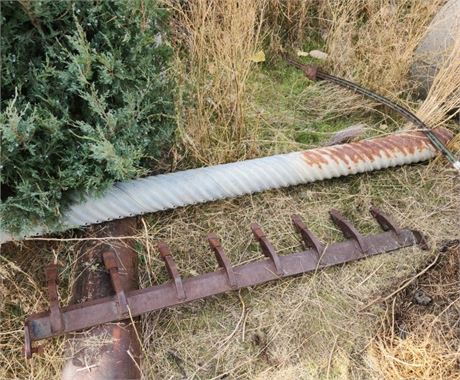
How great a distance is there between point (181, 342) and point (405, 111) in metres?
2.14

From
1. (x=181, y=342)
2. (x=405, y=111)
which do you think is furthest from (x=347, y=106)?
(x=181, y=342)

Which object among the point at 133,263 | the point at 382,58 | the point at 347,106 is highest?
the point at 382,58

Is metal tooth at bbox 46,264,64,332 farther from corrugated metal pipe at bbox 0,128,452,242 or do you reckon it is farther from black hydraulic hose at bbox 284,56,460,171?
black hydraulic hose at bbox 284,56,460,171

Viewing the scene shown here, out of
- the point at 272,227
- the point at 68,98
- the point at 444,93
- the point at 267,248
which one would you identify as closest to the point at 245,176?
the point at 272,227

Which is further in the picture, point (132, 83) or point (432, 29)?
point (432, 29)

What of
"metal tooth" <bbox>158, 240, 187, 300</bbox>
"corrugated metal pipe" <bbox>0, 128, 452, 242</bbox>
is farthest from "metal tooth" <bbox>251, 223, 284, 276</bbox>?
"metal tooth" <bbox>158, 240, 187, 300</bbox>

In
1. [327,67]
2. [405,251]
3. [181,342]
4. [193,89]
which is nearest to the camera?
[181,342]

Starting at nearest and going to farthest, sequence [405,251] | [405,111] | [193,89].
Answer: [405,251] < [193,89] < [405,111]

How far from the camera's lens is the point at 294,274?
8.30 feet

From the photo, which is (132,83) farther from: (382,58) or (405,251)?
(382,58)

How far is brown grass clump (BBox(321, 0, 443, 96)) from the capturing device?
3.51 m

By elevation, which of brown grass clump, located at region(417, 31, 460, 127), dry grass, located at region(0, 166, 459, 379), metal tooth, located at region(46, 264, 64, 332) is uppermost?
brown grass clump, located at region(417, 31, 460, 127)

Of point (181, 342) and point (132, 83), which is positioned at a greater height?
point (132, 83)

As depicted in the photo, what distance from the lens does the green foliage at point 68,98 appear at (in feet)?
6.75
